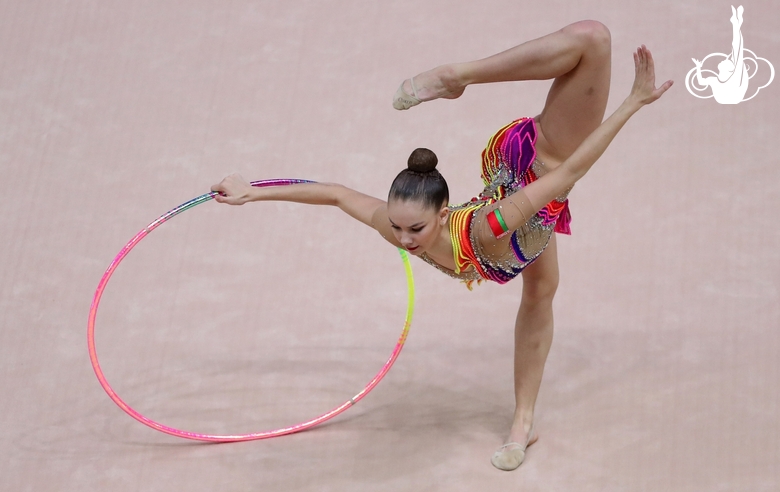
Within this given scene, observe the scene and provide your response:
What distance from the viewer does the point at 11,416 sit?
4.12 m

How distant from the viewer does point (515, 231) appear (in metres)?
3.50

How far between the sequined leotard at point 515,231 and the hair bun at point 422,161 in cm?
29

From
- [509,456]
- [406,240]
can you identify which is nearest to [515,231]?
[406,240]

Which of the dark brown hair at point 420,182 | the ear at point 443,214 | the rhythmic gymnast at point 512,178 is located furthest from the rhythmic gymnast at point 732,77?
the dark brown hair at point 420,182

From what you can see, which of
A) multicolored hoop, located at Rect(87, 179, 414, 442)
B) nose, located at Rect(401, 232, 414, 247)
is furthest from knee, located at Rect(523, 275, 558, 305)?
nose, located at Rect(401, 232, 414, 247)

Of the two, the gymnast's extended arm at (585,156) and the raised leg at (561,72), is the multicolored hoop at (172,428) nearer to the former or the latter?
the raised leg at (561,72)

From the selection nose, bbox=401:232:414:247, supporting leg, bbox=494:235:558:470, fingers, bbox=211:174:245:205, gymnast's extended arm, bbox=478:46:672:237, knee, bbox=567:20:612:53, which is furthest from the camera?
supporting leg, bbox=494:235:558:470

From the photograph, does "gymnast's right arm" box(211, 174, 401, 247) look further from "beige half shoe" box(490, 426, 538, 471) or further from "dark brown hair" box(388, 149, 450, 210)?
"beige half shoe" box(490, 426, 538, 471)

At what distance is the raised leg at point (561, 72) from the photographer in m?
3.23

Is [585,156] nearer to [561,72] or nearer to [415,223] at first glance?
[561,72]

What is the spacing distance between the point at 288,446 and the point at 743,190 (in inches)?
111

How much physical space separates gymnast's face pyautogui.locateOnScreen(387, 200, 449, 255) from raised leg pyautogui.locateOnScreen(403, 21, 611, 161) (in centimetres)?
36

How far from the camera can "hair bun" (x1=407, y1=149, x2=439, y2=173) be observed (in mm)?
3223

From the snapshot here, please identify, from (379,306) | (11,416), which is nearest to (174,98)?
(379,306)
